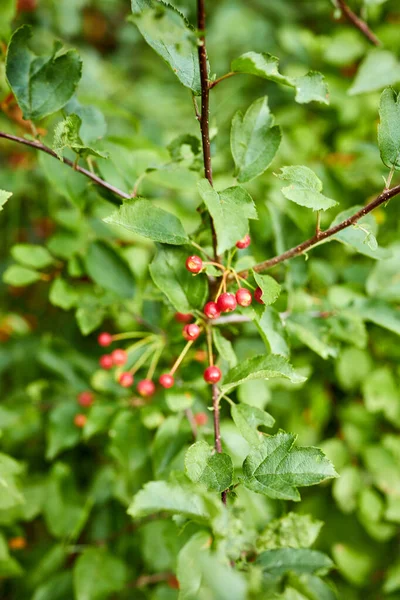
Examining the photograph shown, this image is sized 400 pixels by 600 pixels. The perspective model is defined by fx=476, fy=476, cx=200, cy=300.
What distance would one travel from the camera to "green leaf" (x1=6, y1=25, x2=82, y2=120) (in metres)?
0.97

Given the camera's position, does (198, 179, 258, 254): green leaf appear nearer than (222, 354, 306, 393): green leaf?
Yes

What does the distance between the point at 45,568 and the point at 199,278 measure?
1.26m

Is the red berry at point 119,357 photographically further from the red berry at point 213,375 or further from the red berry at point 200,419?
the red berry at point 213,375

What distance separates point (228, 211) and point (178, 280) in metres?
0.27

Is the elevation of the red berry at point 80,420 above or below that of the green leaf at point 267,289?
below

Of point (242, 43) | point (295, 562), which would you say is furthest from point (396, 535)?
point (242, 43)

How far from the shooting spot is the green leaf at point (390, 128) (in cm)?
84

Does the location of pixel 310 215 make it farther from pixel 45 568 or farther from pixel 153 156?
pixel 45 568

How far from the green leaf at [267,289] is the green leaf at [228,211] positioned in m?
0.12

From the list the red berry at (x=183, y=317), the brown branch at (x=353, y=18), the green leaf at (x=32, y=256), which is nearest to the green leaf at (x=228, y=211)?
the red berry at (x=183, y=317)

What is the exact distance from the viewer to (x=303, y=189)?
33.3 inches

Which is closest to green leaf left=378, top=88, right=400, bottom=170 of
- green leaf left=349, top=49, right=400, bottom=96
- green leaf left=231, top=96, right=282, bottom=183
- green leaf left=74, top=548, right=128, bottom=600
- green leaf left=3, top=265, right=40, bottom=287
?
green leaf left=231, top=96, right=282, bottom=183

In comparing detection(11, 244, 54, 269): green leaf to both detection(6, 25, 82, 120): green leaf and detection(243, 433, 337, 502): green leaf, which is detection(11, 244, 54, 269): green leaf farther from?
detection(243, 433, 337, 502): green leaf

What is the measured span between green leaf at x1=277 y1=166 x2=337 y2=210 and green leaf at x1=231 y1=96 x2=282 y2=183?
137mm
